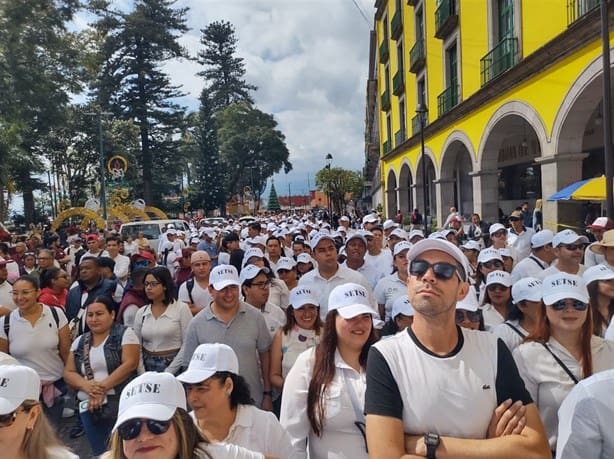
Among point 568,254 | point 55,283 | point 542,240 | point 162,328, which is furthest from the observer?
point 55,283

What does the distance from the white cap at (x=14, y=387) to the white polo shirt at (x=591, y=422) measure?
2.41 meters

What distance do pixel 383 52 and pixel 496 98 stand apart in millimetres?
21026

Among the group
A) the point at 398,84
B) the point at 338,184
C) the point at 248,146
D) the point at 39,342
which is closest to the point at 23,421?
the point at 39,342

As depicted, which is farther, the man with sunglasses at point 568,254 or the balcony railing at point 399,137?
the balcony railing at point 399,137

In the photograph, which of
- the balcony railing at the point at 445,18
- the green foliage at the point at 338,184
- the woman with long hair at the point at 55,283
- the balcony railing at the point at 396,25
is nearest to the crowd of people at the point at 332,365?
the woman with long hair at the point at 55,283

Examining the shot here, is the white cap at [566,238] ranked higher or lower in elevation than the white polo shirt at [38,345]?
higher

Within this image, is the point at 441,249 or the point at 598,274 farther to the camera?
the point at 598,274

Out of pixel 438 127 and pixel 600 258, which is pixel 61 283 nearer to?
pixel 600 258

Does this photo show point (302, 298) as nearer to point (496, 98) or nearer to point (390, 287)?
point (390, 287)

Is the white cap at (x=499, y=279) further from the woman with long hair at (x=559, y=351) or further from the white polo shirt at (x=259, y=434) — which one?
the white polo shirt at (x=259, y=434)

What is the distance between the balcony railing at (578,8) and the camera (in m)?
11.0

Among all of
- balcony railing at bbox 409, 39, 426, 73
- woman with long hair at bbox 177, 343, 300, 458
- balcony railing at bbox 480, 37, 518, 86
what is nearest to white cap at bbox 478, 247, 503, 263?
woman with long hair at bbox 177, 343, 300, 458

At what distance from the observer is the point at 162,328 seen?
4793mm

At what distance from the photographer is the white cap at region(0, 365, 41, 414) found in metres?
2.44
